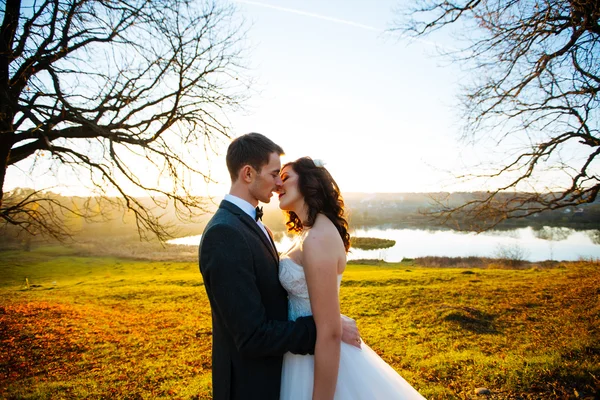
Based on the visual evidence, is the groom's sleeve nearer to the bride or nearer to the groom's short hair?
the bride

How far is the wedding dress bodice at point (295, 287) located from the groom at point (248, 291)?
5cm

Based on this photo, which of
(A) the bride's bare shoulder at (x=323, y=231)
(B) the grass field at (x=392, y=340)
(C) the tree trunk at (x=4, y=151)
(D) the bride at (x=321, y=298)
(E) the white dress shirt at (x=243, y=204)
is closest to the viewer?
(D) the bride at (x=321, y=298)

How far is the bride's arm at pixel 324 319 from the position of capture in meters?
1.98

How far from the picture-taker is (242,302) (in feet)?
6.19

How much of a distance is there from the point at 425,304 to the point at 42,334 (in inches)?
445

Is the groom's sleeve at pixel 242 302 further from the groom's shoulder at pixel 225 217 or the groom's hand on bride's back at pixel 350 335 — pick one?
the groom's hand on bride's back at pixel 350 335

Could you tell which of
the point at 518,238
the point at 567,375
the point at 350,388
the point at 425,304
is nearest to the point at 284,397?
the point at 350,388

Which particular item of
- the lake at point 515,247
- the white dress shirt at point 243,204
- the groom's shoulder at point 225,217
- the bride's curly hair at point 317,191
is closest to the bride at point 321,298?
the bride's curly hair at point 317,191

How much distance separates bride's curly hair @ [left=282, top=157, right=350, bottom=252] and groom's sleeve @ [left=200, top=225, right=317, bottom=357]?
0.63 meters

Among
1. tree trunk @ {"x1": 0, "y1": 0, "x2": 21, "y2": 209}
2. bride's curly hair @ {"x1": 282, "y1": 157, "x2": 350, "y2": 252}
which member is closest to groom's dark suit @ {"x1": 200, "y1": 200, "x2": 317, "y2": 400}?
bride's curly hair @ {"x1": 282, "y1": 157, "x2": 350, "y2": 252}

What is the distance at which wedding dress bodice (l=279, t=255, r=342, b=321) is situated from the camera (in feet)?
7.21

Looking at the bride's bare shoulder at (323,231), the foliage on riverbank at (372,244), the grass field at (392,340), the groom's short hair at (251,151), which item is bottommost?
the foliage on riverbank at (372,244)

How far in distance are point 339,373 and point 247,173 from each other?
1.43 m

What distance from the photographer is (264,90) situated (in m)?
6.56
